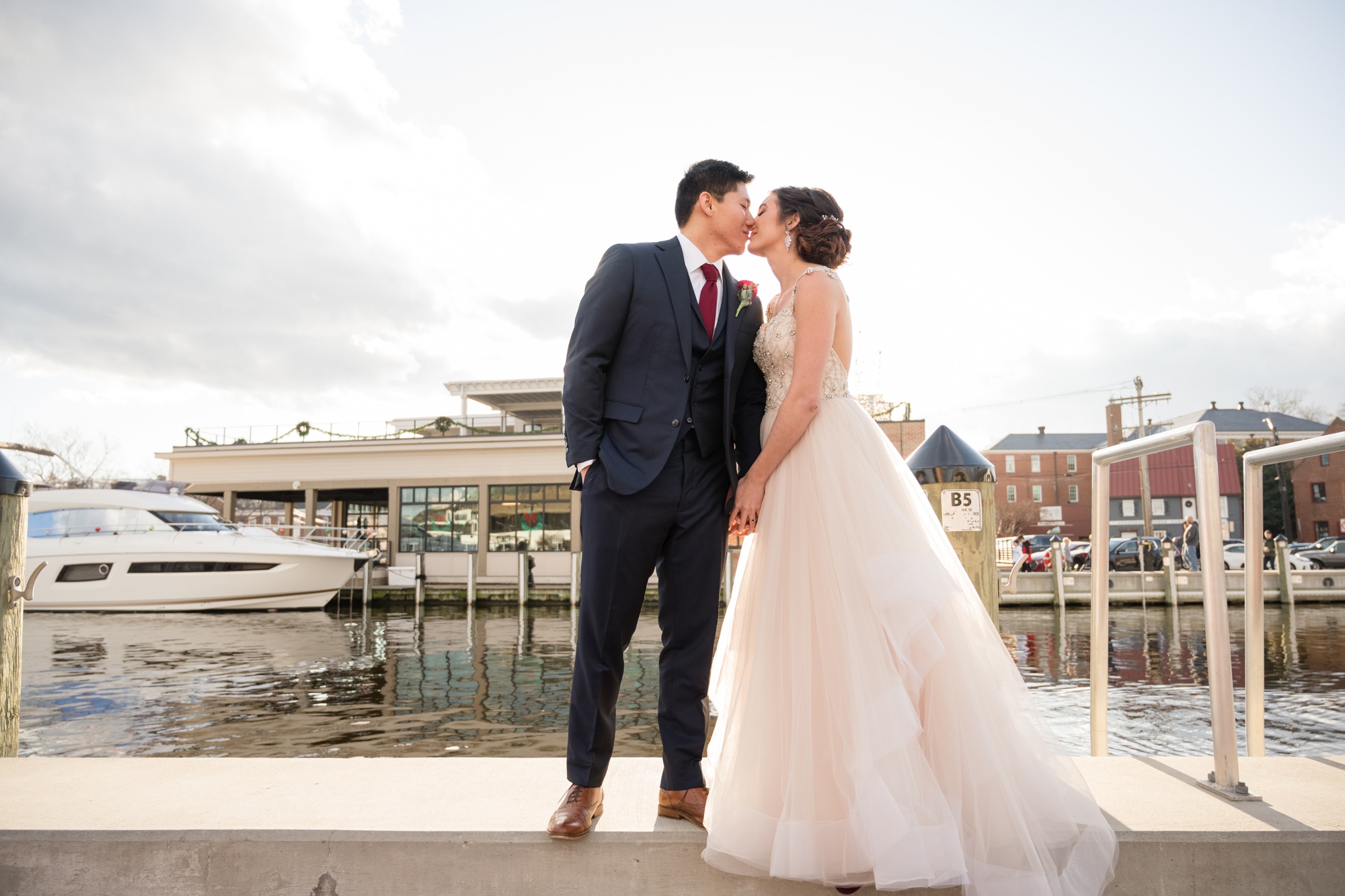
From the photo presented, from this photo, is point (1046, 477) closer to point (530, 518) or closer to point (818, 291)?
point (530, 518)

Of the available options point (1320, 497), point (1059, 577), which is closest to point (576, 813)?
point (1059, 577)

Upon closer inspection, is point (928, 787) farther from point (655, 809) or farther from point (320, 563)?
point (320, 563)

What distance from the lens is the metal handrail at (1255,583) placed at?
265 cm

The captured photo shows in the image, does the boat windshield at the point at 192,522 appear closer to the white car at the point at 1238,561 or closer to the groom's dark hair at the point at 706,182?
the groom's dark hair at the point at 706,182

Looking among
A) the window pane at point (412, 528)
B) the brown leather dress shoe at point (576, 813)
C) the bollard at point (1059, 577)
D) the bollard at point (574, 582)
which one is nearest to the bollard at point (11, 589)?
the brown leather dress shoe at point (576, 813)

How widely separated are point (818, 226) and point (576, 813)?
194 centimetres

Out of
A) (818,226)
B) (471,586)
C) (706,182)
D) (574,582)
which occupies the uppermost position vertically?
(706,182)

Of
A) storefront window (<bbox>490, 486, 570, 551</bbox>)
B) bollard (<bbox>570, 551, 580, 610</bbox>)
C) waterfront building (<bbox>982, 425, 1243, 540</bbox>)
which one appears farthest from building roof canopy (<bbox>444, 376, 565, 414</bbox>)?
waterfront building (<bbox>982, 425, 1243, 540</bbox>)

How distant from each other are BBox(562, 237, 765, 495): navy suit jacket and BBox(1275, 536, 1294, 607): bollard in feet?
73.3

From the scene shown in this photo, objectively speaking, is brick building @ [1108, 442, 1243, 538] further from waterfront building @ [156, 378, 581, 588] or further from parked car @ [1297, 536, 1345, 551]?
waterfront building @ [156, 378, 581, 588]

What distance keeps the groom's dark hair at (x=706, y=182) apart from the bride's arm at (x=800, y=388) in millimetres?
427

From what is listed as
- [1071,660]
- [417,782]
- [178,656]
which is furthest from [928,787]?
[178,656]

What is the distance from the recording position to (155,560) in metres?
20.3

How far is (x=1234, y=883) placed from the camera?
2.07m
